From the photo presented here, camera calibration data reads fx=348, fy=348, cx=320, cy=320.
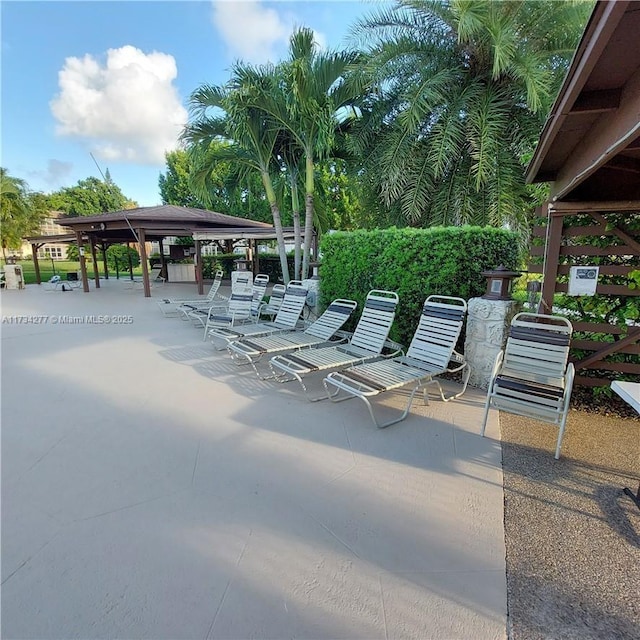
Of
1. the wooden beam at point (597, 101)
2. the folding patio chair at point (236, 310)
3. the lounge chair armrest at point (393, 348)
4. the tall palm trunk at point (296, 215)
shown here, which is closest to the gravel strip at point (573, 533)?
the lounge chair armrest at point (393, 348)

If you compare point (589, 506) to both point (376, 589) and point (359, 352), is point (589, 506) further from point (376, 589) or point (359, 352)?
point (359, 352)

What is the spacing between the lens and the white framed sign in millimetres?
3982

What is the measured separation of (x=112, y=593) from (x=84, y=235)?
18843mm

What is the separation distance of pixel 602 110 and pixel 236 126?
774 cm

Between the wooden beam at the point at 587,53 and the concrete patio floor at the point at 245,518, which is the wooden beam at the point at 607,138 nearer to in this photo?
the wooden beam at the point at 587,53

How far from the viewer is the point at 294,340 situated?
5.45m

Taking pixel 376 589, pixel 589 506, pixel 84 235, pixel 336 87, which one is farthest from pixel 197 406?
pixel 84 235

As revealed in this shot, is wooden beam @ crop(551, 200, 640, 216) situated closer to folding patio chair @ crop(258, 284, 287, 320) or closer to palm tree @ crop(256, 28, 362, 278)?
folding patio chair @ crop(258, 284, 287, 320)

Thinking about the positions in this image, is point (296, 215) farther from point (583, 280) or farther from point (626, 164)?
point (626, 164)

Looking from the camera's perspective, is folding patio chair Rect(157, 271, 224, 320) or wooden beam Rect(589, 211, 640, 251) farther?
folding patio chair Rect(157, 271, 224, 320)

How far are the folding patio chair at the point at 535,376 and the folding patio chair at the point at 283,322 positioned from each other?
3.60 meters

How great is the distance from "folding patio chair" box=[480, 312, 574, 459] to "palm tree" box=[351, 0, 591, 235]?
15.8 ft

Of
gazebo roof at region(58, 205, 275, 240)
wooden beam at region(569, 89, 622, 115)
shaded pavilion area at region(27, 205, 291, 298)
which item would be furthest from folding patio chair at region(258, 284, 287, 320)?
gazebo roof at region(58, 205, 275, 240)

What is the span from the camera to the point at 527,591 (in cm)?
181
